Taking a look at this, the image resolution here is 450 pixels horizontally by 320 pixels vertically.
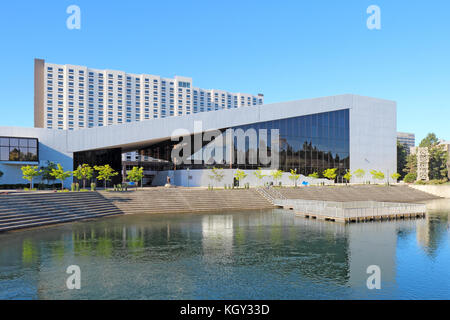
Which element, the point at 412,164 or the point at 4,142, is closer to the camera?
the point at 4,142

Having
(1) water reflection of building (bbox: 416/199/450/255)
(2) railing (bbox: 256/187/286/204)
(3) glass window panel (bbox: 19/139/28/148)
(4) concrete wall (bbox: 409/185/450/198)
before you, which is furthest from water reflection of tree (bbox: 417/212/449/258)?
(3) glass window panel (bbox: 19/139/28/148)

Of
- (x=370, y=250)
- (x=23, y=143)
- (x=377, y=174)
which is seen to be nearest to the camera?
(x=370, y=250)

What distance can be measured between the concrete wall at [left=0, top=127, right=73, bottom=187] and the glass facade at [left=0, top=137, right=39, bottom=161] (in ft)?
2.39

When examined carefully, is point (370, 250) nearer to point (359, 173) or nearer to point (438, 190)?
point (359, 173)

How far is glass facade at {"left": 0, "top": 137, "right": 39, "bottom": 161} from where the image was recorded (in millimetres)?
45281

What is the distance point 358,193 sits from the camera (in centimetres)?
5519

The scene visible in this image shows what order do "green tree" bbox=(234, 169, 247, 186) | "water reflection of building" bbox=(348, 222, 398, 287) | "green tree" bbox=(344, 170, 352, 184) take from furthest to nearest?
1. "green tree" bbox=(344, 170, 352, 184)
2. "green tree" bbox=(234, 169, 247, 186)
3. "water reflection of building" bbox=(348, 222, 398, 287)

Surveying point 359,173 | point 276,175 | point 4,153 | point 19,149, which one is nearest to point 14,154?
point 19,149

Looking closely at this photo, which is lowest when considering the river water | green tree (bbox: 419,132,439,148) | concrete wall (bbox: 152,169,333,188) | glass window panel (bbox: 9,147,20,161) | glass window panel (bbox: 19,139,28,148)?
the river water

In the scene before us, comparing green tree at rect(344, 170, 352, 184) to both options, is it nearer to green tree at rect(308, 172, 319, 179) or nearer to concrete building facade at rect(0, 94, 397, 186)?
concrete building facade at rect(0, 94, 397, 186)

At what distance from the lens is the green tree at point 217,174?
55000mm

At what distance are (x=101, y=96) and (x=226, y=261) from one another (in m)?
132
